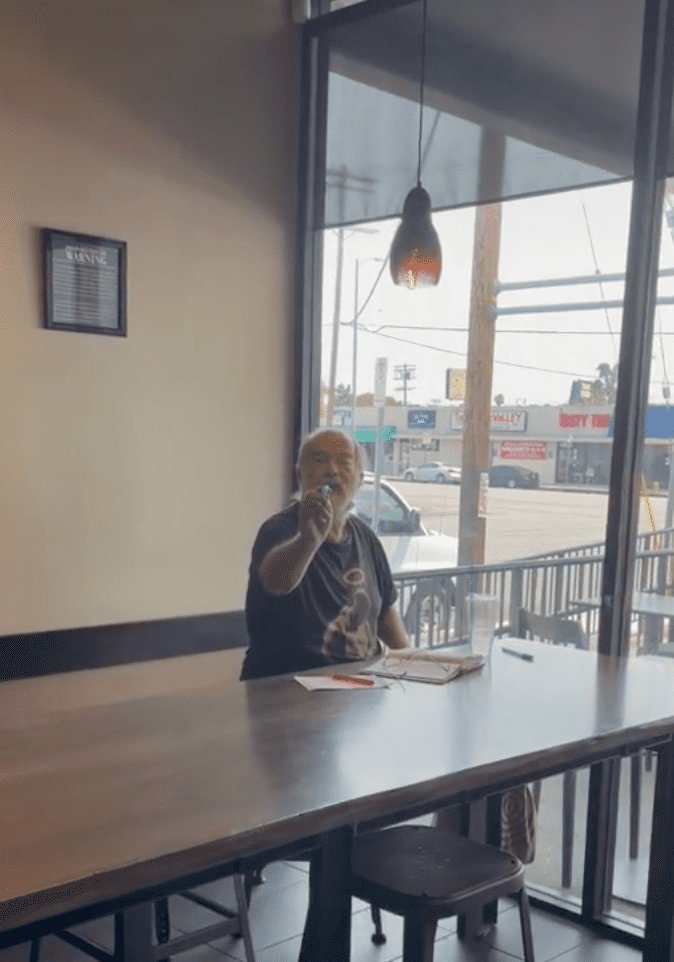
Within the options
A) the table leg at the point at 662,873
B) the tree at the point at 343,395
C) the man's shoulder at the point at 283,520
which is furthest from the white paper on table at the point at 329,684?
the tree at the point at 343,395

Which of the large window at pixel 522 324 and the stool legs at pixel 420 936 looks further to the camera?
the large window at pixel 522 324

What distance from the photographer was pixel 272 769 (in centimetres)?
161

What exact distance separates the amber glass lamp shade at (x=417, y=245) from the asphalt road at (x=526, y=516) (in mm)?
931

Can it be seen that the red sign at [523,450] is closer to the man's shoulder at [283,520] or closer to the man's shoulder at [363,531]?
the man's shoulder at [363,531]

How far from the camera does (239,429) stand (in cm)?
352

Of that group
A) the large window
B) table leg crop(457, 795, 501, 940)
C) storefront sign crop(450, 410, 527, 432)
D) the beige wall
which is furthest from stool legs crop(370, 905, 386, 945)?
storefront sign crop(450, 410, 527, 432)

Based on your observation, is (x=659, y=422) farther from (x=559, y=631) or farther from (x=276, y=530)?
(x=276, y=530)

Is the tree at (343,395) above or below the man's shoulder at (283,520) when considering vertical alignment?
above

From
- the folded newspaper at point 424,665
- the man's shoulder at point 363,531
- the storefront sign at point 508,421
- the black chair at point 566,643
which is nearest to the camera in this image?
the folded newspaper at point 424,665

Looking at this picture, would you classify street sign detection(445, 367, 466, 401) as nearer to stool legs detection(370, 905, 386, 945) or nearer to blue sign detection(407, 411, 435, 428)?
blue sign detection(407, 411, 435, 428)

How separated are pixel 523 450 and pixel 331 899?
1.83 metres

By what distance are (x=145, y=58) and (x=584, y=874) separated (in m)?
2.93

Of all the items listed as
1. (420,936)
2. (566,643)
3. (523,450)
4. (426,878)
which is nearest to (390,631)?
(566,643)

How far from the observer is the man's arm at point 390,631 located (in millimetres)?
2734
